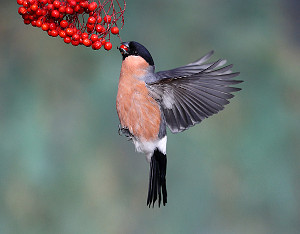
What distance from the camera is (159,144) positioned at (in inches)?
61.0

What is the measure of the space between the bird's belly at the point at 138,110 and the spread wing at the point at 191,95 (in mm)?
29

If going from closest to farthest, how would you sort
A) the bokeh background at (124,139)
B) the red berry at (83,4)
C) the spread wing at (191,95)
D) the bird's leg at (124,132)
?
the red berry at (83,4), the spread wing at (191,95), the bird's leg at (124,132), the bokeh background at (124,139)

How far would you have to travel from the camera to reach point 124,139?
7.56 ft

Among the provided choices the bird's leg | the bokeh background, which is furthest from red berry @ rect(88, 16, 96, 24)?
the bokeh background

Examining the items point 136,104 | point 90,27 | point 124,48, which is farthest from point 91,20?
point 136,104

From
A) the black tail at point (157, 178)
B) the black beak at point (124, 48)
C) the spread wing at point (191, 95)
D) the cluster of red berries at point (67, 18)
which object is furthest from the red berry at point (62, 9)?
the black tail at point (157, 178)

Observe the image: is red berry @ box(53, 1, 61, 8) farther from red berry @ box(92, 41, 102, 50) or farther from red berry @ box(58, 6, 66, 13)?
red berry @ box(92, 41, 102, 50)

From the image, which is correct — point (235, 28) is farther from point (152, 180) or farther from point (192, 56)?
point (152, 180)

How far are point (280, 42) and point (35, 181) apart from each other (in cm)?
135

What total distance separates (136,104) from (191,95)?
0.16 meters

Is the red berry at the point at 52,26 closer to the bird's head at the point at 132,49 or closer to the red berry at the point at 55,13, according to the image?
the red berry at the point at 55,13

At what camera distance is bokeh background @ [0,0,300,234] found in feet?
7.58

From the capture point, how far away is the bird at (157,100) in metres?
1.40

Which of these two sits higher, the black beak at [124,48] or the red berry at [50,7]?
the red berry at [50,7]
